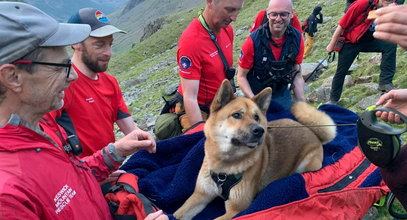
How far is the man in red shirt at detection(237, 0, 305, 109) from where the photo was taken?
4636mm

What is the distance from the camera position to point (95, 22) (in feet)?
11.1

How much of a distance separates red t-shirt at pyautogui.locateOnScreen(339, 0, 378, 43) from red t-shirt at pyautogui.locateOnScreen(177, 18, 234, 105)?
3.14 metres

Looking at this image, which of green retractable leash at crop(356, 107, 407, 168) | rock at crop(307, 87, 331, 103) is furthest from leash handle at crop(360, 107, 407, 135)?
rock at crop(307, 87, 331, 103)

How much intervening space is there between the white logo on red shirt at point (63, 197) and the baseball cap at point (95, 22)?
2051mm

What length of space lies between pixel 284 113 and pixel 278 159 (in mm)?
1521

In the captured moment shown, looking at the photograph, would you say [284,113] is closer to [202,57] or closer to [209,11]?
[202,57]

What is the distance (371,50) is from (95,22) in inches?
223

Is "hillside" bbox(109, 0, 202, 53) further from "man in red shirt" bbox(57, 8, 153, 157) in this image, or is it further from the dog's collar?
the dog's collar

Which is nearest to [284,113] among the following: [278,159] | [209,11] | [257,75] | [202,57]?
[257,75]

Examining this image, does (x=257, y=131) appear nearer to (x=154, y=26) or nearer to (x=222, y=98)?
(x=222, y=98)

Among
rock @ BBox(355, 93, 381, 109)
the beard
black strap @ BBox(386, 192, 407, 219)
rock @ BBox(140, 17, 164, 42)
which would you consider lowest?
rock @ BBox(140, 17, 164, 42)

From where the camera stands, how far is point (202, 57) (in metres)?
4.09

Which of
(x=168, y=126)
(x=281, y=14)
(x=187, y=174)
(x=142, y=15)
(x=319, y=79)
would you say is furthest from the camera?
(x=142, y=15)

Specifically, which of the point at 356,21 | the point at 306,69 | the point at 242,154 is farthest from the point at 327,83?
the point at 242,154
